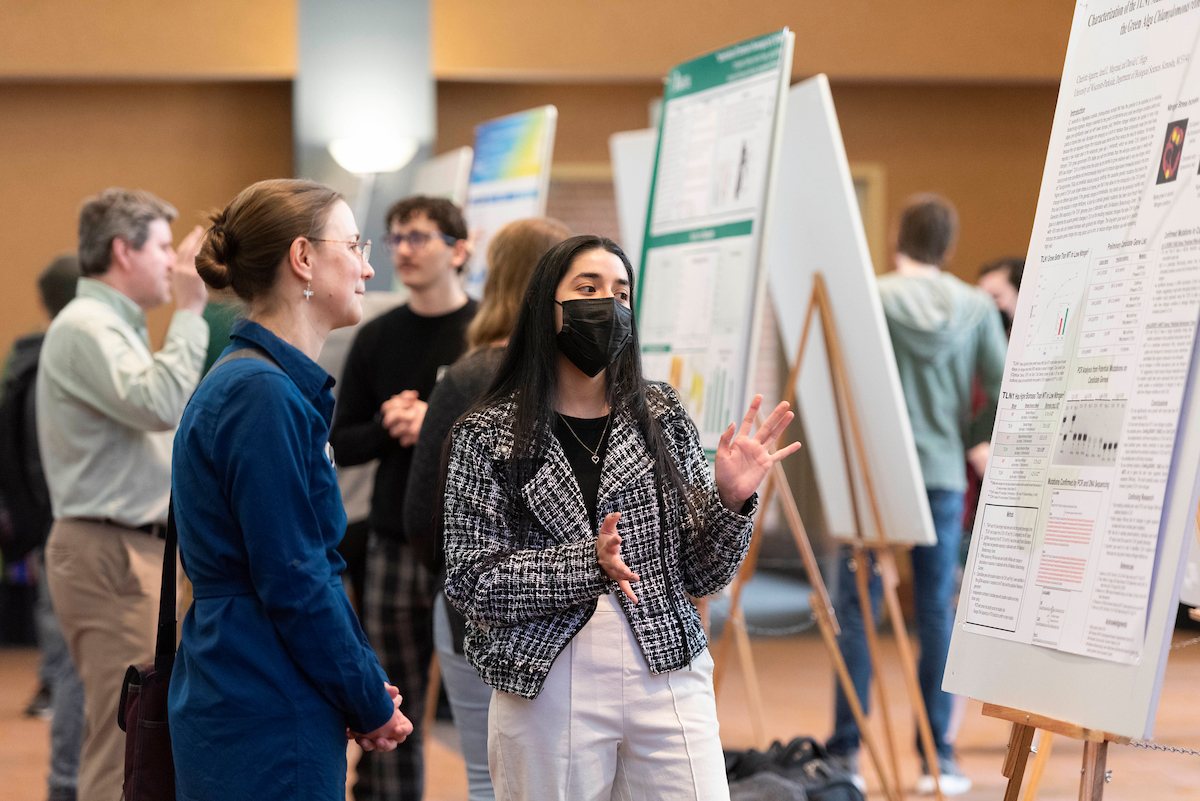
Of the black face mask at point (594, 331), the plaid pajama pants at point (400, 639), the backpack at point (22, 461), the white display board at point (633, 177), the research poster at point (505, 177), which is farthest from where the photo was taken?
the white display board at point (633, 177)

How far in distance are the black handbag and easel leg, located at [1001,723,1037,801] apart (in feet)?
4.25

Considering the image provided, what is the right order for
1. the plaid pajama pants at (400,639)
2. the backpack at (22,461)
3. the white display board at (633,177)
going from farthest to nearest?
1. the white display board at (633,177)
2. the backpack at (22,461)
3. the plaid pajama pants at (400,639)

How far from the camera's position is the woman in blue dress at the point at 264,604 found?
1498 millimetres

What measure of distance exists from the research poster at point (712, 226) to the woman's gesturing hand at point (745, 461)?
33.6 inches

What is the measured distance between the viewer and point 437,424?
93.0 inches

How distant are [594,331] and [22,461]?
118 inches

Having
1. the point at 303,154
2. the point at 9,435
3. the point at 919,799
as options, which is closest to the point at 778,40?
the point at 919,799

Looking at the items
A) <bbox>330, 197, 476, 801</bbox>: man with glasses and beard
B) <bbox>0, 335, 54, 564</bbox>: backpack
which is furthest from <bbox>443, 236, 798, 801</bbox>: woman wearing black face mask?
<bbox>0, 335, 54, 564</bbox>: backpack

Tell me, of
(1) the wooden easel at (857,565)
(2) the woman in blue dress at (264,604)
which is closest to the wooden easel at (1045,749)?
(2) the woman in blue dress at (264,604)

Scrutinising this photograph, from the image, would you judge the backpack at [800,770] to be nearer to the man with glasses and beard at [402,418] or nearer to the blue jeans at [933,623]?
the man with glasses and beard at [402,418]

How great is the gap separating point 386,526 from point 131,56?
15.3 ft

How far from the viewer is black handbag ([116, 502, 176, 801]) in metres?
1.68

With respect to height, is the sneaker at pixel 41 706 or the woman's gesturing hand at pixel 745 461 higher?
the woman's gesturing hand at pixel 745 461

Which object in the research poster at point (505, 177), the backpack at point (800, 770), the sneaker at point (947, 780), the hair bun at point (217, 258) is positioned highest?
the research poster at point (505, 177)
